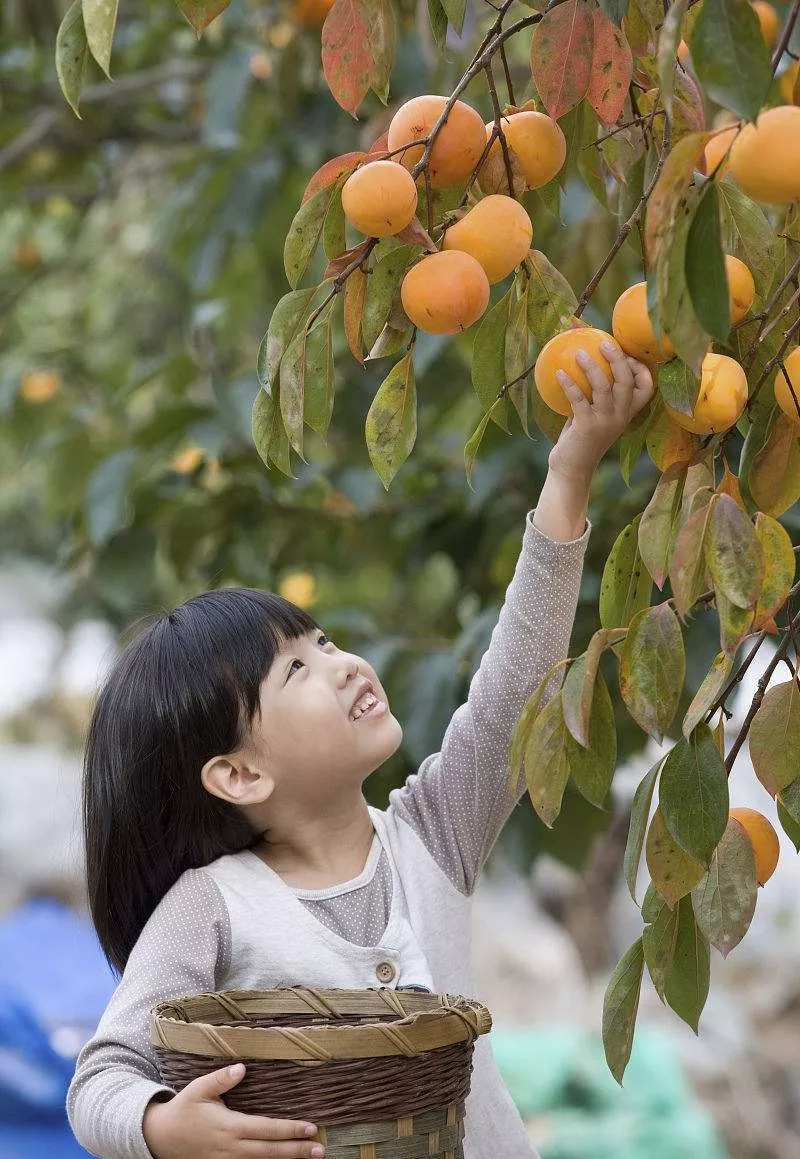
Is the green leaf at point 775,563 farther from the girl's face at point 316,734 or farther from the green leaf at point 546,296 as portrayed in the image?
the girl's face at point 316,734

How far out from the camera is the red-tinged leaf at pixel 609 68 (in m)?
0.81

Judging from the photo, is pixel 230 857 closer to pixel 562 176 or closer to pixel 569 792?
pixel 562 176

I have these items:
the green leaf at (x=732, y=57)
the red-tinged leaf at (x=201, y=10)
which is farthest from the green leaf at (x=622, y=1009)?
the red-tinged leaf at (x=201, y=10)

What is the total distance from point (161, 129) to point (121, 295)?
1.44 metres

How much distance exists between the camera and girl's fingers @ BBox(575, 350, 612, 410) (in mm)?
810

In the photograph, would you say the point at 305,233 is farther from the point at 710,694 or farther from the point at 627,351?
the point at 710,694

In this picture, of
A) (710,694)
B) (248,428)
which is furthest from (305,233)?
(248,428)

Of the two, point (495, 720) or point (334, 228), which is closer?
point (334, 228)

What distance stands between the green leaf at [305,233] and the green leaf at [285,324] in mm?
12

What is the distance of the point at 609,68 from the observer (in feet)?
2.65

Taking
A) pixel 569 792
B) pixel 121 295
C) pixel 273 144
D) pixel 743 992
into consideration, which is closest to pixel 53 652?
pixel 121 295

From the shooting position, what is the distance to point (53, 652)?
8.11 m

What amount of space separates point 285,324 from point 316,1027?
15.2 inches

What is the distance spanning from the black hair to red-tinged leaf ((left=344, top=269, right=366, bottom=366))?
335mm
